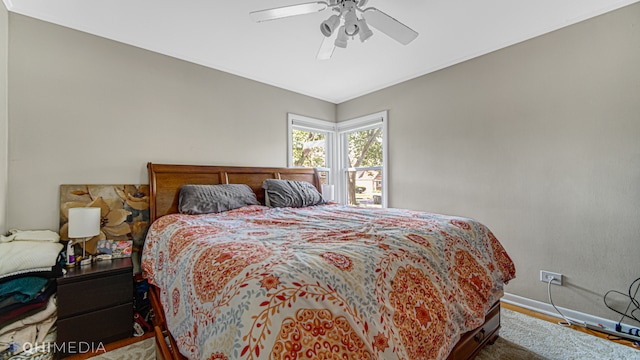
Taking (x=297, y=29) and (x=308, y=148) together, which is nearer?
(x=297, y=29)

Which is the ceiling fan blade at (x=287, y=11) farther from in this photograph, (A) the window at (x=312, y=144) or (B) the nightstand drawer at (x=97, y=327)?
(B) the nightstand drawer at (x=97, y=327)

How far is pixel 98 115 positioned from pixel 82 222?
0.98m

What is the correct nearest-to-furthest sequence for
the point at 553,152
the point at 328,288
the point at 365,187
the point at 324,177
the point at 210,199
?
the point at 328,288 → the point at 553,152 → the point at 210,199 → the point at 365,187 → the point at 324,177

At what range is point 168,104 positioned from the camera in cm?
270

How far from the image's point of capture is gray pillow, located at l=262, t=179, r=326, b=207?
278 cm

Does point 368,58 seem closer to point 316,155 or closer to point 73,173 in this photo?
point 316,155

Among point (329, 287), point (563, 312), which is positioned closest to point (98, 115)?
point (329, 287)

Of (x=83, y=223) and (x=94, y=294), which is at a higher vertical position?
(x=83, y=223)

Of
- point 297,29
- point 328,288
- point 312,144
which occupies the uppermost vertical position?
point 297,29

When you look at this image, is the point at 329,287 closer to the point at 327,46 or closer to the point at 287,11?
the point at 287,11

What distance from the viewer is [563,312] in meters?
2.24

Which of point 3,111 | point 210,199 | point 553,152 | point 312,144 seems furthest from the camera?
point 312,144

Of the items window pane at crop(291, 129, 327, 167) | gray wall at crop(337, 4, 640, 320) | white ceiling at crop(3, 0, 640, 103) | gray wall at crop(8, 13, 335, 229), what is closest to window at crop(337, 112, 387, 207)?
window pane at crop(291, 129, 327, 167)

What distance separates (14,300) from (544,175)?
397 centimetres
